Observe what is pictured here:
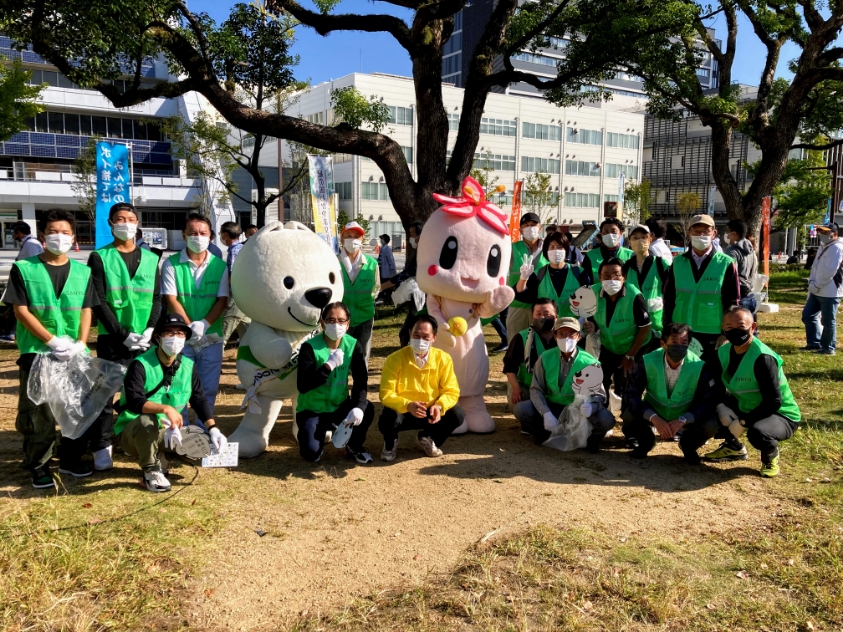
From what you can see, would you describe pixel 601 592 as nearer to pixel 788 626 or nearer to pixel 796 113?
pixel 788 626

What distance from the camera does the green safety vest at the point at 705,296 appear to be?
233 inches

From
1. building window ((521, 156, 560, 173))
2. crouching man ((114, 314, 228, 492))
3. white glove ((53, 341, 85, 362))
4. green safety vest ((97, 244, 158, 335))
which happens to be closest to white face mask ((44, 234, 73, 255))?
green safety vest ((97, 244, 158, 335))

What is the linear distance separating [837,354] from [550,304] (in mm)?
6047

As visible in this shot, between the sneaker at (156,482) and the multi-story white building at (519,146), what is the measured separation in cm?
3630

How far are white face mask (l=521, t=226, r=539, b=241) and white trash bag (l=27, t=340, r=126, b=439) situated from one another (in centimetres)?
407

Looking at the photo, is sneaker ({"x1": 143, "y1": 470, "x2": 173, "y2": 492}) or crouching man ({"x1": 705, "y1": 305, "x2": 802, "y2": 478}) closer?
sneaker ({"x1": 143, "y1": 470, "x2": 173, "y2": 492})

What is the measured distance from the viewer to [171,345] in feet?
14.8

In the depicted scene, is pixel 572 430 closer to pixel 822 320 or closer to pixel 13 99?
pixel 822 320

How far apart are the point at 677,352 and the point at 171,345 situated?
366 centimetres

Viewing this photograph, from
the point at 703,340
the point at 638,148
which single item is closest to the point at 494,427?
the point at 703,340

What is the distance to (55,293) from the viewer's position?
455cm

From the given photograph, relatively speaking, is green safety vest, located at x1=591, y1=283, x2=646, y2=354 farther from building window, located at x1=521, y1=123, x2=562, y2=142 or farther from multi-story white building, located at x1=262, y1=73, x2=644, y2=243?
building window, located at x1=521, y1=123, x2=562, y2=142

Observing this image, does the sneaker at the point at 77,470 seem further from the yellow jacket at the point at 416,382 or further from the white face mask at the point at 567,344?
the white face mask at the point at 567,344

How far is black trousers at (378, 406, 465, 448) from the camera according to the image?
5.18m
